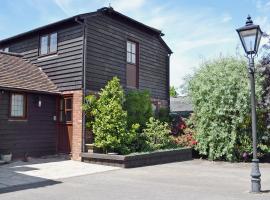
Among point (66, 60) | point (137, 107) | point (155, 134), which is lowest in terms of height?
point (155, 134)

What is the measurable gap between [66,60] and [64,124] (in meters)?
2.71

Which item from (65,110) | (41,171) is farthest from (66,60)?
(41,171)

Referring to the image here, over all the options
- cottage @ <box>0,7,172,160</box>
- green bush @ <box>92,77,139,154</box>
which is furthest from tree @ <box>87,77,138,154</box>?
cottage @ <box>0,7,172,160</box>

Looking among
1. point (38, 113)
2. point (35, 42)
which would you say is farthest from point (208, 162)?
point (35, 42)

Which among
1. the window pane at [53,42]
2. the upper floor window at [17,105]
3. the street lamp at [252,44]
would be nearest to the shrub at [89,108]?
the upper floor window at [17,105]

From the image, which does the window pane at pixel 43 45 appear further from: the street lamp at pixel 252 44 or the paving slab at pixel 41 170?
the street lamp at pixel 252 44

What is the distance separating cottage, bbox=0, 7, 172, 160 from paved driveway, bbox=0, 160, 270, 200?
420 centimetres

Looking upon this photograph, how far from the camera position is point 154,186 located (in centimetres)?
961

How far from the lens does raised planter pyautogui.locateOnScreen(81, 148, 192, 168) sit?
13.5 meters

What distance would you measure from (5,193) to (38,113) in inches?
274

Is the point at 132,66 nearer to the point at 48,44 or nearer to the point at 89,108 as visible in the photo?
the point at 48,44

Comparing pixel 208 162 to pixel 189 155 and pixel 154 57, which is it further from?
pixel 154 57

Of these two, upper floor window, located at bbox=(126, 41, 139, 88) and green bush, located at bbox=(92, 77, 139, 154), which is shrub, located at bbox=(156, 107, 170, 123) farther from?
green bush, located at bbox=(92, 77, 139, 154)

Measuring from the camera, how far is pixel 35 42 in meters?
17.8
